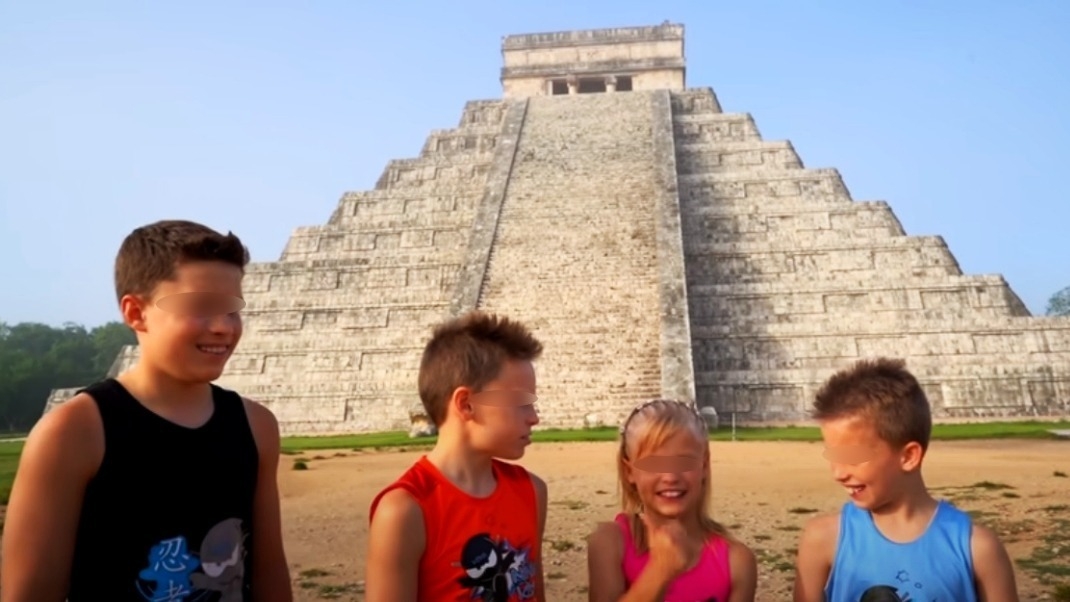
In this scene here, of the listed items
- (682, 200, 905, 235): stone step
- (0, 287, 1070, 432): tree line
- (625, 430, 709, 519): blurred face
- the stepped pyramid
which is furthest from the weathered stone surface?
(0, 287, 1070, 432): tree line

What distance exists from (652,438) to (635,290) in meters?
16.9

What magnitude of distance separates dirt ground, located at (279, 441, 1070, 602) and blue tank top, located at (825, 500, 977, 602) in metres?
2.39

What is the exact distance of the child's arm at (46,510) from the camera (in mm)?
2055

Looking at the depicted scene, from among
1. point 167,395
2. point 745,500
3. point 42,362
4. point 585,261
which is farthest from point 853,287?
point 42,362

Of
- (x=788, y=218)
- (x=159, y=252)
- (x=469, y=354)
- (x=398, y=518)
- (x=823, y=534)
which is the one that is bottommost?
(x=823, y=534)

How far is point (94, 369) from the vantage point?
55188 millimetres

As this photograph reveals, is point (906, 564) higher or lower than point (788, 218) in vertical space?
lower

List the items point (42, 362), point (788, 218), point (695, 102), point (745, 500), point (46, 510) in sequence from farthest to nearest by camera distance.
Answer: point (42, 362)
point (695, 102)
point (788, 218)
point (745, 500)
point (46, 510)

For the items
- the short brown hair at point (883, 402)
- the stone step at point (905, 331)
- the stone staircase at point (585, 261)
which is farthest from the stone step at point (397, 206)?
the short brown hair at point (883, 402)

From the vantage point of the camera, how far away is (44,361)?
156ft

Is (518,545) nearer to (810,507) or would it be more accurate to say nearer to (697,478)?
(697,478)

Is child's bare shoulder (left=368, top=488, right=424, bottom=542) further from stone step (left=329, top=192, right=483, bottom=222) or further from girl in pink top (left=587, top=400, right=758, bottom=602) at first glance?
stone step (left=329, top=192, right=483, bottom=222)

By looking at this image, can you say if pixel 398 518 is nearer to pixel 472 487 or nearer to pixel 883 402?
pixel 472 487

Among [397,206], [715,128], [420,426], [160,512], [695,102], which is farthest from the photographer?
[695,102]
